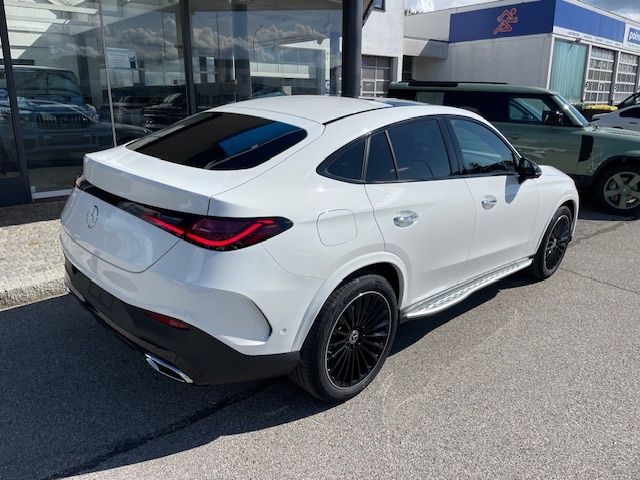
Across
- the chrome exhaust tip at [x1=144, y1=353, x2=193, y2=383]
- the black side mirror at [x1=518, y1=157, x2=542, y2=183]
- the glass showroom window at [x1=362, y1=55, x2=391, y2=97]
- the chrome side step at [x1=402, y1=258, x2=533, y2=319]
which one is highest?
the glass showroom window at [x1=362, y1=55, x2=391, y2=97]

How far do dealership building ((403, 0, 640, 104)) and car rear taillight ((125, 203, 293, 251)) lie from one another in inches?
879

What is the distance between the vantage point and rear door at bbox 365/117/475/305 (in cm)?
311

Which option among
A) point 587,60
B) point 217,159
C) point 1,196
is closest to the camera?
point 217,159

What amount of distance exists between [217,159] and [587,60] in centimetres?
2841

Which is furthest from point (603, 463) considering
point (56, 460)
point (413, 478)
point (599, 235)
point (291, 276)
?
point (599, 235)

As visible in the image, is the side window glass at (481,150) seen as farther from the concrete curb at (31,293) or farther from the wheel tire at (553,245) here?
the concrete curb at (31,293)

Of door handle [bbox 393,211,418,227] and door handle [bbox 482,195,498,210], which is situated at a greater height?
door handle [bbox 393,211,418,227]

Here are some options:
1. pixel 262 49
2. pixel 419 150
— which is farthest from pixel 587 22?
pixel 419 150

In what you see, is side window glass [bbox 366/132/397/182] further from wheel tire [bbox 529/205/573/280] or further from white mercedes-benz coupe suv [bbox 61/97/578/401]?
wheel tire [bbox 529/205/573/280]

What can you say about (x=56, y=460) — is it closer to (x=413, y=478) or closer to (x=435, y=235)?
(x=413, y=478)

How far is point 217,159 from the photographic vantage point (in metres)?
2.87

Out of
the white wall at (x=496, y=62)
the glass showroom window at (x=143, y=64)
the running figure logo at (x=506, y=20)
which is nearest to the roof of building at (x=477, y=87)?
the glass showroom window at (x=143, y=64)

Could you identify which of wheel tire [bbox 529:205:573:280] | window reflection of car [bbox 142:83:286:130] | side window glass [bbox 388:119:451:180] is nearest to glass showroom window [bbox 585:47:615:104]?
window reflection of car [bbox 142:83:286:130]

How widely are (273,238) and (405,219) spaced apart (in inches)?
39.2
